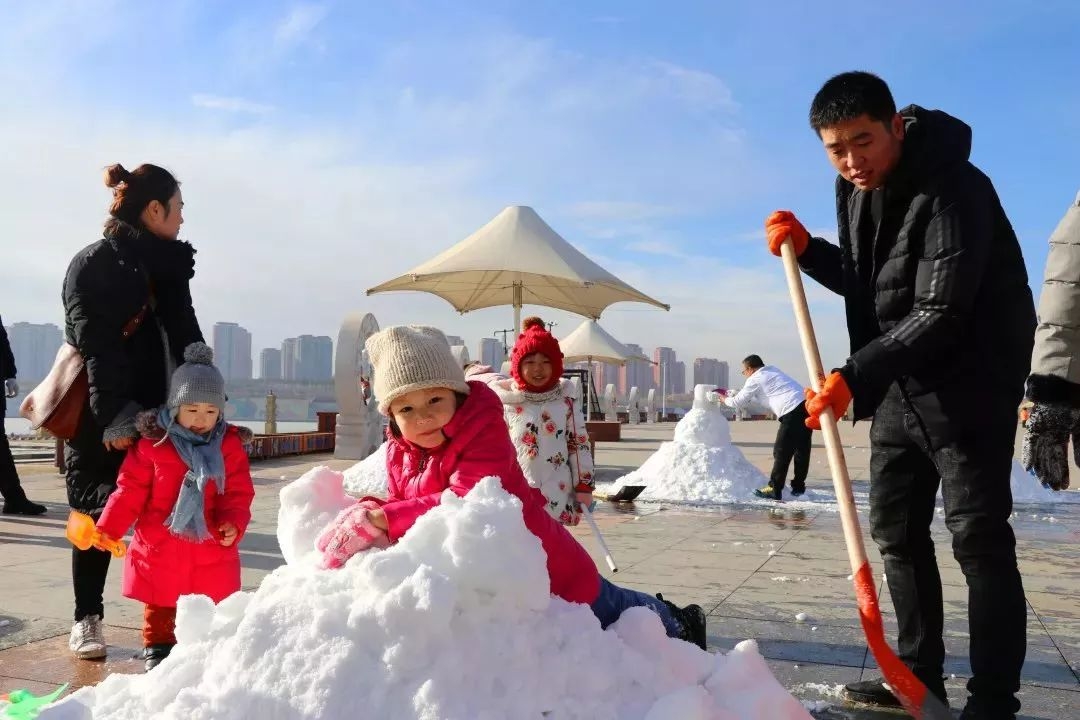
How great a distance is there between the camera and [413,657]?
6.25 feet

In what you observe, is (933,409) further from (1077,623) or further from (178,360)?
(178,360)

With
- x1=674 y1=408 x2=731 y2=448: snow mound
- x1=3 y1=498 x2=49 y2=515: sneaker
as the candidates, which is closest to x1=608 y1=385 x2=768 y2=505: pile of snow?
x1=674 y1=408 x2=731 y2=448: snow mound

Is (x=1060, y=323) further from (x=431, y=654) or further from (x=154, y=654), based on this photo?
(x=154, y=654)

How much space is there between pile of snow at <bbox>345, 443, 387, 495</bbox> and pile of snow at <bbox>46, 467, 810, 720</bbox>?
23.0 feet

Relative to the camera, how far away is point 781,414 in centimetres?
984

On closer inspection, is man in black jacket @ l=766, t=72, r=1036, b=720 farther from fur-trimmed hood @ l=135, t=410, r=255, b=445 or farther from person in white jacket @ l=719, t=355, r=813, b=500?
person in white jacket @ l=719, t=355, r=813, b=500

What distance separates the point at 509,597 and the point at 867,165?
1.76 meters

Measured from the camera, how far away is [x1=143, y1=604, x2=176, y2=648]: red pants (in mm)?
3387

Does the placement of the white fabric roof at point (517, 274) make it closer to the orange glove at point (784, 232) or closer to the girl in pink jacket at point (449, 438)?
the orange glove at point (784, 232)

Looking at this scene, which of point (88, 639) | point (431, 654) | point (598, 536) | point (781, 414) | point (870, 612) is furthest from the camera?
point (781, 414)

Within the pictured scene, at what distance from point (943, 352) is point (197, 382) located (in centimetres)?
260

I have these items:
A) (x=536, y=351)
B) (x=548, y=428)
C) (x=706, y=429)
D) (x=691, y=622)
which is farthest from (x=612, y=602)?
(x=706, y=429)

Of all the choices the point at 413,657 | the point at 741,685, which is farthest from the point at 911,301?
the point at 413,657

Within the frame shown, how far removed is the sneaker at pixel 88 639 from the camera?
3480 millimetres
